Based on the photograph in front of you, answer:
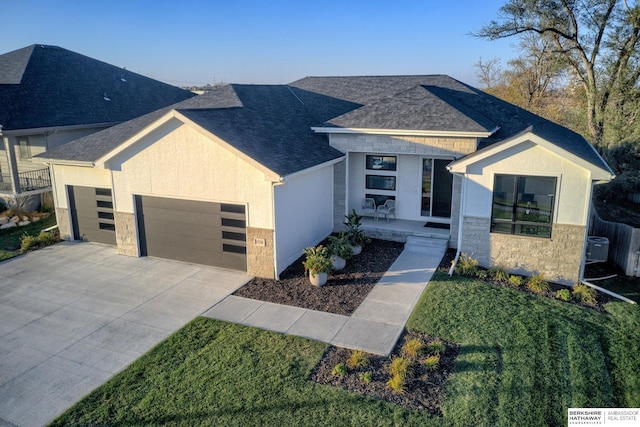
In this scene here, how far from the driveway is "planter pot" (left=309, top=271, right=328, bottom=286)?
1945 mm

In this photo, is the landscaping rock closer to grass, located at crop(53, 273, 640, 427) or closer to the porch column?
the porch column

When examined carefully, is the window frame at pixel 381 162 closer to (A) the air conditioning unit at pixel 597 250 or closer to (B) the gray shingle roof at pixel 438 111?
(B) the gray shingle roof at pixel 438 111

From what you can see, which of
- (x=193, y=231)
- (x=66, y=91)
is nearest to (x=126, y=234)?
(x=193, y=231)

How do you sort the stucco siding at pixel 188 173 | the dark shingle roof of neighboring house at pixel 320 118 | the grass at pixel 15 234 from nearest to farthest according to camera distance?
1. the stucco siding at pixel 188 173
2. the dark shingle roof of neighboring house at pixel 320 118
3. the grass at pixel 15 234

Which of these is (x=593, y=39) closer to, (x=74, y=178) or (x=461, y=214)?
(x=461, y=214)

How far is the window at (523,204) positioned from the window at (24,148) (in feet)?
65.0

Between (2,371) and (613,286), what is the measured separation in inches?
570

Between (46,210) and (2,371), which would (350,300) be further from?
(46,210)

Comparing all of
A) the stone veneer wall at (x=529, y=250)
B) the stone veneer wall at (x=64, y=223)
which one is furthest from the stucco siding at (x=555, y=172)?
the stone veneer wall at (x=64, y=223)

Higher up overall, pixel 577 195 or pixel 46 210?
pixel 577 195

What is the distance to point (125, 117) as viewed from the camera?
22609 millimetres

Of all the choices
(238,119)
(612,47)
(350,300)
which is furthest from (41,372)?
(612,47)

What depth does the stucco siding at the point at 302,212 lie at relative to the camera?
12211 millimetres
